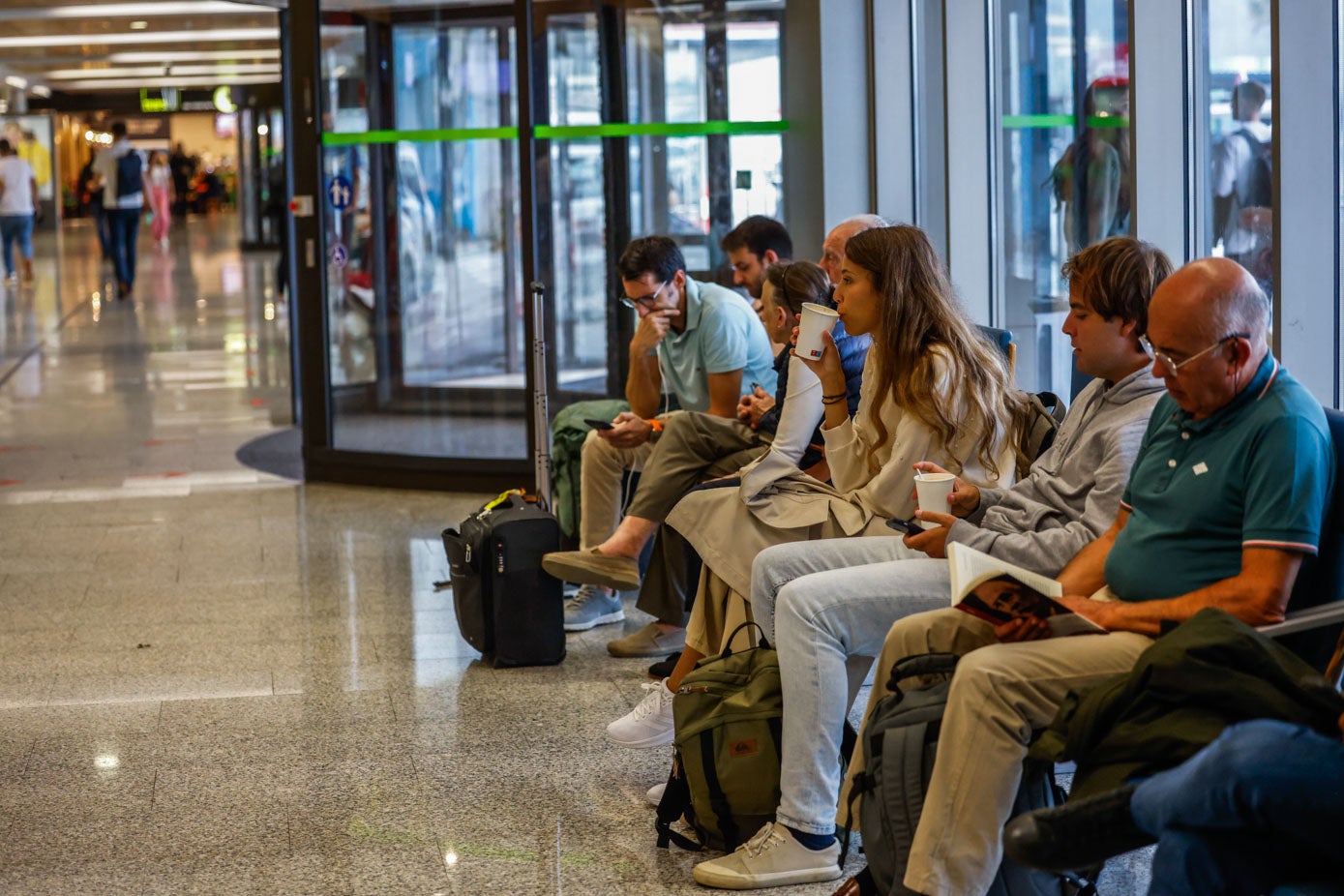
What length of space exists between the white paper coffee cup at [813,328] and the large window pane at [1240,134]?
111cm

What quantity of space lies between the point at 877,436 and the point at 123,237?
18.1 meters

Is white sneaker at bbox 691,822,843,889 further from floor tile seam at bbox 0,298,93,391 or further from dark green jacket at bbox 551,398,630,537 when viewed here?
floor tile seam at bbox 0,298,93,391

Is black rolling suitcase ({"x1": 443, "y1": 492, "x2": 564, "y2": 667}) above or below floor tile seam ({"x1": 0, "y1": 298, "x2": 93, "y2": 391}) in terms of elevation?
below

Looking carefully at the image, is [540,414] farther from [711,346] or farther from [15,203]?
[15,203]

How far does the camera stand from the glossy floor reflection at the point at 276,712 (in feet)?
10.6

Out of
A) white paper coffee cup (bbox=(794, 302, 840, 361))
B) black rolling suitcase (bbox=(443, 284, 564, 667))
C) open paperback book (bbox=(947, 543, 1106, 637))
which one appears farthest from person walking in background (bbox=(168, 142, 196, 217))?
open paperback book (bbox=(947, 543, 1106, 637))

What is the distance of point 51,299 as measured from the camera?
63.3ft

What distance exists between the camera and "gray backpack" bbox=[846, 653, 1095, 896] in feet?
8.30

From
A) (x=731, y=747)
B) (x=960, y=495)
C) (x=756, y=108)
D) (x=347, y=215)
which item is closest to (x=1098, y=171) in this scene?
(x=960, y=495)

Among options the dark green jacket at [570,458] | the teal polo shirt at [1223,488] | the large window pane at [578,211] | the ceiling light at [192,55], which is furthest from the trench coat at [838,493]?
the ceiling light at [192,55]

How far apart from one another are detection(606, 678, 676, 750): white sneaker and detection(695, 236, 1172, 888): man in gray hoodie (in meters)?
0.70

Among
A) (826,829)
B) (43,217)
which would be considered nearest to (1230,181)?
(826,829)

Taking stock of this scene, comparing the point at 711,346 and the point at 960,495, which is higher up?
the point at 711,346

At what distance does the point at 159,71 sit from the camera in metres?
26.9
